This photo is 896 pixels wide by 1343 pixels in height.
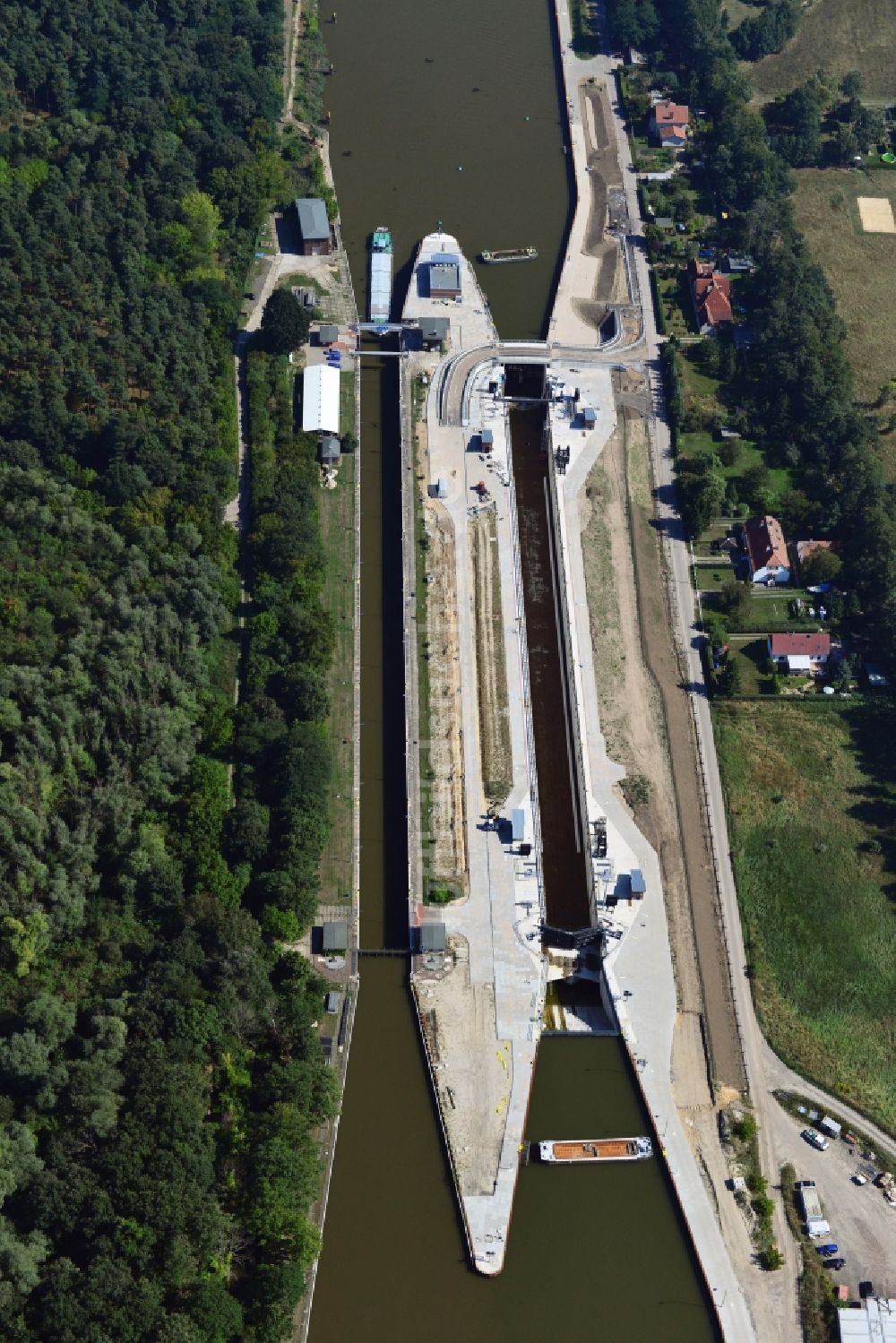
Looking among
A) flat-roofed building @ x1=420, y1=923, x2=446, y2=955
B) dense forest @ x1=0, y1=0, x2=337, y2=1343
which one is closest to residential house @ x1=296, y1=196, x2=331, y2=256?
dense forest @ x1=0, y1=0, x2=337, y2=1343

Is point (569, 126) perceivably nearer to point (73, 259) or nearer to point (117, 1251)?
point (73, 259)

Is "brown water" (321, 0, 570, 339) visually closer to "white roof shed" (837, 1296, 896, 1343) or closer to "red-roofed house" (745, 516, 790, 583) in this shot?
"red-roofed house" (745, 516, 790, 583)

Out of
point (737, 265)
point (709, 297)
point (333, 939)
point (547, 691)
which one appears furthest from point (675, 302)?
point (333, 939)

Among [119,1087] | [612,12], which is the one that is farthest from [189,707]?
[612,12]

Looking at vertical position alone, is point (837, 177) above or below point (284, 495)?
above

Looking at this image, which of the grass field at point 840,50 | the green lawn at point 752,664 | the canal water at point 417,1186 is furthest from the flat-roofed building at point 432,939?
the grass field at point 840,50

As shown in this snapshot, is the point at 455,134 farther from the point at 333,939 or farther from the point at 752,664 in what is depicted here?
the point at 333,939
